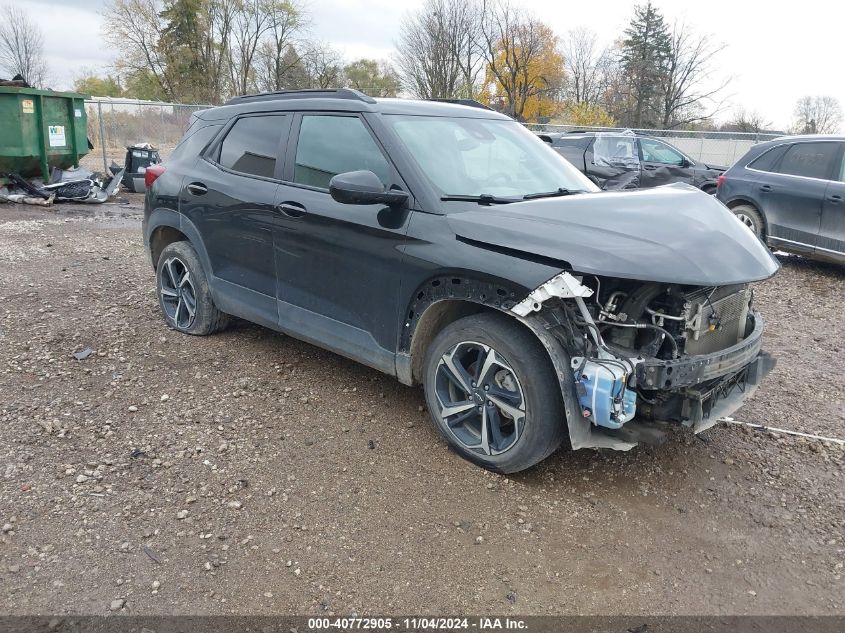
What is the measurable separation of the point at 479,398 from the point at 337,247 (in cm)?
124

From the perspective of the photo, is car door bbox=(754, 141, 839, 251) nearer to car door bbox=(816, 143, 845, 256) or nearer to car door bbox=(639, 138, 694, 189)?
car door bbox=(816, 143, 845, 256)

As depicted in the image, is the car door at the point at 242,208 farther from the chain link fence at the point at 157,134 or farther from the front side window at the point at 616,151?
the chain link fence at the point at 157,134

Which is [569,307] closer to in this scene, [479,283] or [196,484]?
[479,283]

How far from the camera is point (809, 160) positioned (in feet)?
27.1

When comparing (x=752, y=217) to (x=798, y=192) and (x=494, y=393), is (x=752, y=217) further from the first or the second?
(x=494, y=393)

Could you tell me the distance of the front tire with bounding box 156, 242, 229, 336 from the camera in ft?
16.3

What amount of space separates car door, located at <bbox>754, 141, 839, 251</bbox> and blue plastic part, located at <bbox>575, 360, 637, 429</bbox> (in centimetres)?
662

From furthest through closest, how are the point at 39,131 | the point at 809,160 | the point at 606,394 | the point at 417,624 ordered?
the point at 39,131, the point at 809,160, the point at 606,394, the point at 417,624

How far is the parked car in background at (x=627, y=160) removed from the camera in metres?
11.8

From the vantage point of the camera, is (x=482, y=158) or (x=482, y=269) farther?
(x=482, y=158)

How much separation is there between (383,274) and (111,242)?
6.83 m

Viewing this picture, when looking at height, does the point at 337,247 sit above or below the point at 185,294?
above

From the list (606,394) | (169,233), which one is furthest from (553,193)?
(169,233)

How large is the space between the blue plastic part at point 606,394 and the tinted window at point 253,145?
2.54 meters
